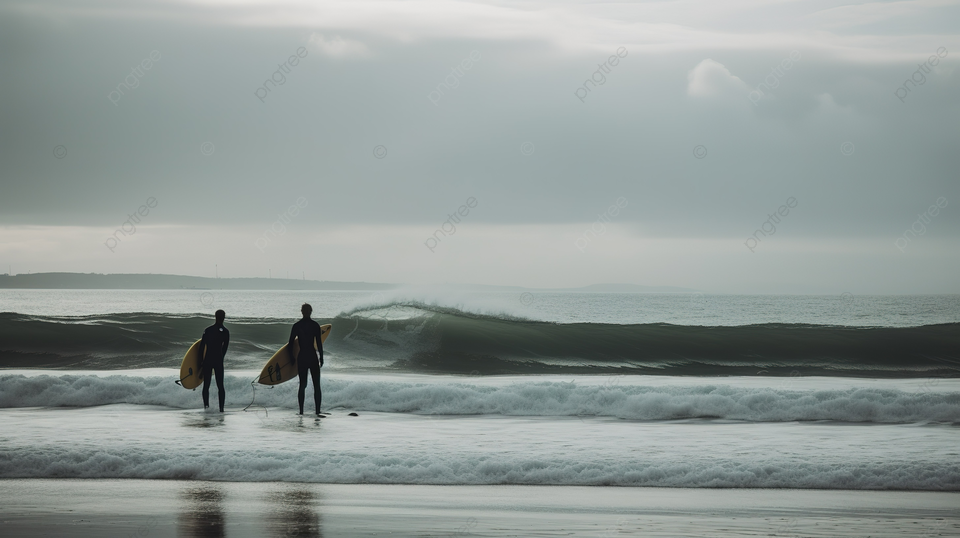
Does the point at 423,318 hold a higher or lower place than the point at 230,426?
higher

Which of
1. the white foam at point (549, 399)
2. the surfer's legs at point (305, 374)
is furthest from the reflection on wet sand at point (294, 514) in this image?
the white foam at point (549, 399)

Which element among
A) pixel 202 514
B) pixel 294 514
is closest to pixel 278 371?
pixel 202 514

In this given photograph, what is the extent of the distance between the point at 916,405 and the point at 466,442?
7419mm

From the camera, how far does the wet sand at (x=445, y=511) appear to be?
17.0 ft

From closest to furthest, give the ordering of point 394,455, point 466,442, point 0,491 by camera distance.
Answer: point 0,491, point 394,455, point 466,442

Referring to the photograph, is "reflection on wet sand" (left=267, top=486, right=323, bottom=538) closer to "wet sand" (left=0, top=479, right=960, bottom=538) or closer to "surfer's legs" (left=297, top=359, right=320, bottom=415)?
"wet sand" (left=0, top=479, right=960, bottom=538)

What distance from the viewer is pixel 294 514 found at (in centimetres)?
565

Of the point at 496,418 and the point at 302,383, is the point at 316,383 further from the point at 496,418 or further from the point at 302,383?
the point at 496,418

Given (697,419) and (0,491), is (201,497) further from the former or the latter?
(697,419)

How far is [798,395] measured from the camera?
11594 millimetres

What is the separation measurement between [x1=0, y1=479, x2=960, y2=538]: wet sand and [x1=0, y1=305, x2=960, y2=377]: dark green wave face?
11.2 m

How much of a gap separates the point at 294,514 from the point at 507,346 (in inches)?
660

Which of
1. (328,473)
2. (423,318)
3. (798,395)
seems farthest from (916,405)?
(423,318)

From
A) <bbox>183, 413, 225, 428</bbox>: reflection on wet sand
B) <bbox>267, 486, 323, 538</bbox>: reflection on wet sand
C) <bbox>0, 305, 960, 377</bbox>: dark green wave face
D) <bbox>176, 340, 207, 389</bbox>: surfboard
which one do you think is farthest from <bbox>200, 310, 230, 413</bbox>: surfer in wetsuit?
<bbox>267, 486, 323, 538</bbox>: reflection on wet sand
